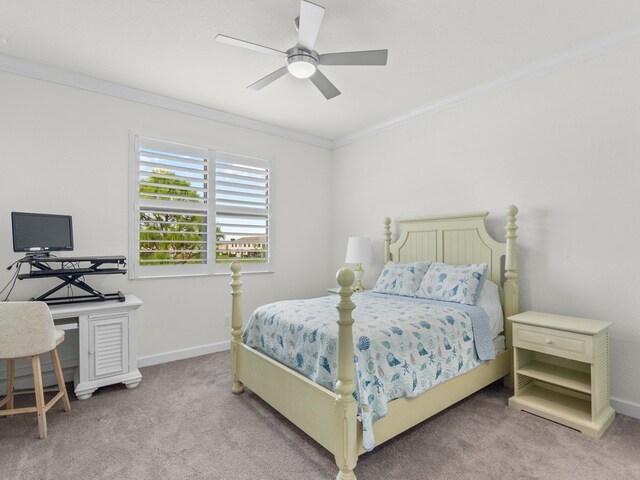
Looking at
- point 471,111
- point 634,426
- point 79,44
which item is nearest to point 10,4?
point 79,44

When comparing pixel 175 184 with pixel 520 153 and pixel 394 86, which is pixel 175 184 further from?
pixel 520 153

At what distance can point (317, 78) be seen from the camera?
2.58 m

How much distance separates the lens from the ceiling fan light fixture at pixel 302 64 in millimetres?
2377

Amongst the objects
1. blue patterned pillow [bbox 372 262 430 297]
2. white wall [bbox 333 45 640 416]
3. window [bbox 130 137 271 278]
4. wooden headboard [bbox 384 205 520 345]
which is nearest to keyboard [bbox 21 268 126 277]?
window [bbox 130 137 271 278]

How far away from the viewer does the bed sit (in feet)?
5.63

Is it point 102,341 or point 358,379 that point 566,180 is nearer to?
point 358,379

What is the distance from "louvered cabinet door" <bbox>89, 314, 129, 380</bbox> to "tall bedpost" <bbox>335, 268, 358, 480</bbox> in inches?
82.6

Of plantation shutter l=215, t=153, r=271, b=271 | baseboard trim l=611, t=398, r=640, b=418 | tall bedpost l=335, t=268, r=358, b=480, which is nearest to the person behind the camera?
tall bedpost l=335, t=268, r=358, b=480

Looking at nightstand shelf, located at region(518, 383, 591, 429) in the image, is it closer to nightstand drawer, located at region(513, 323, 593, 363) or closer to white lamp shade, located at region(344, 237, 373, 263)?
nightstand drawer, located at region(513, 323, 593, 363)

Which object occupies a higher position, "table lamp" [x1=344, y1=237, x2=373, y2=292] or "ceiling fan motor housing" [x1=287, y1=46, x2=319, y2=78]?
"ceiling fan motor housing" [x1=287, y1=46, x2=319, y2=78]

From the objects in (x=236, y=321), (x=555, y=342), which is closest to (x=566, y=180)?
(x=555, y=342)

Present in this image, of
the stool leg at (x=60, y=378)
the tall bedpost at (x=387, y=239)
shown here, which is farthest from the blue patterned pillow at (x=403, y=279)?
the stool leg at (x=60, y=378)

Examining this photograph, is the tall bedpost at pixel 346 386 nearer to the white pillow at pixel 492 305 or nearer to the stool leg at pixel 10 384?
the white pillow at pixel 492 305

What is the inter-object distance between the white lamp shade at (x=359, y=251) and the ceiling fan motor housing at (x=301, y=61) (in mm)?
2128
